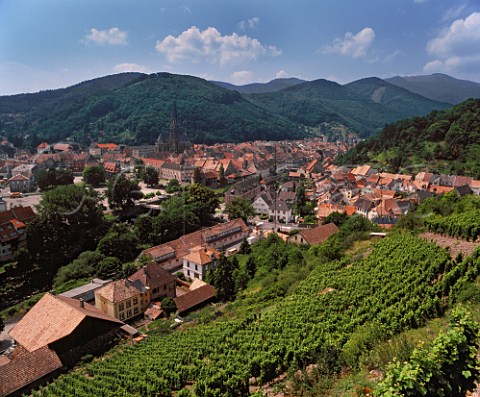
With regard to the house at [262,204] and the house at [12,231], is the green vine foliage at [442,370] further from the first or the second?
the house at [262,204]

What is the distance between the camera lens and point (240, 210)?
3044 centimetres

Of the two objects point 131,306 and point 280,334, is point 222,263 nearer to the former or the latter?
point 131,306

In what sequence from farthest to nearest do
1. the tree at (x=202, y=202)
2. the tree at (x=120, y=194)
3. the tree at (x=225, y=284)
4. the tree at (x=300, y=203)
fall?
the tree at (x=120, y=194) < the tree at (x=300, y=203) < the tree at (x=202, y=202) < the tree at (x=225, y=284)

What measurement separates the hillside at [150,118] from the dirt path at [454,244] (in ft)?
266

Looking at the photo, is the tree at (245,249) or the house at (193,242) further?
the tree at (245,249)

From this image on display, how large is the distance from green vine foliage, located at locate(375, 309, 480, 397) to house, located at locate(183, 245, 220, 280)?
1599cm

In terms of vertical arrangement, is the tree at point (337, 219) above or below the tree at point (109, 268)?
above

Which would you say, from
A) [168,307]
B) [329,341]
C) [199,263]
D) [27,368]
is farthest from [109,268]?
[329,341]

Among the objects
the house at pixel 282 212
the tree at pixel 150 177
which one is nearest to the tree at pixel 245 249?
the house at pixel 282 212

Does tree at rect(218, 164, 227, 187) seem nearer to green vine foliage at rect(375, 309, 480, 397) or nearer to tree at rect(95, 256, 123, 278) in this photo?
tree at rect(95, 256, 123, 278)

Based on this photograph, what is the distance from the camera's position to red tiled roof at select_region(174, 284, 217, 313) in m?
16.1

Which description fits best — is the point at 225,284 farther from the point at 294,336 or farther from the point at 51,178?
the point at 51,178

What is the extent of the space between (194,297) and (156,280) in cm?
209

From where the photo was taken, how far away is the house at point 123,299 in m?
15.5
